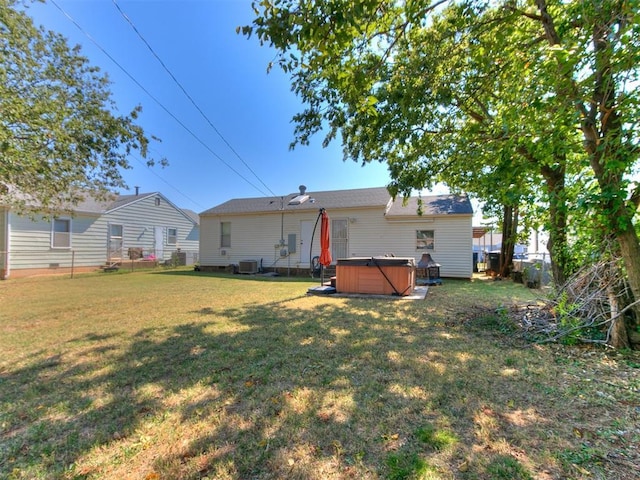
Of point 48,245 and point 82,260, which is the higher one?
point 48,245

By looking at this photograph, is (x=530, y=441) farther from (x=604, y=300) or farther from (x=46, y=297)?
(x=46, y=297)

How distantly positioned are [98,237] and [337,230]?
42.9 feet

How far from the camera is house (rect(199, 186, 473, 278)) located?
1247cm

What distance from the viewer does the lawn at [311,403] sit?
1855 millimetres

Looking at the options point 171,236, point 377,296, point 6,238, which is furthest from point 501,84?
point 171,236

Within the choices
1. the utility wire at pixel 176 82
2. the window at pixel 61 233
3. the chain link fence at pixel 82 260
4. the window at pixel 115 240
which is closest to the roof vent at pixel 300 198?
the utility wire at pixel 176 82

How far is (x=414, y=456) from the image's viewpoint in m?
1.89

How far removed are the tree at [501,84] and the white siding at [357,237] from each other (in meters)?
5.99

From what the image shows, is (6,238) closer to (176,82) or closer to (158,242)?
(158,242)

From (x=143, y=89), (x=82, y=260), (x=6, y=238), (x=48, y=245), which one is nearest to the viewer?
(x=143, y=89)

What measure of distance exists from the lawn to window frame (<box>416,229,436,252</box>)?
787cm

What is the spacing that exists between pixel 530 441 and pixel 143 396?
3.10 m

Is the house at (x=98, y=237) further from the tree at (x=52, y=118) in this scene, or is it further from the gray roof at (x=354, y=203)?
the gray roof at (x=354, y=203)

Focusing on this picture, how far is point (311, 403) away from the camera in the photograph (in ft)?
8.45
